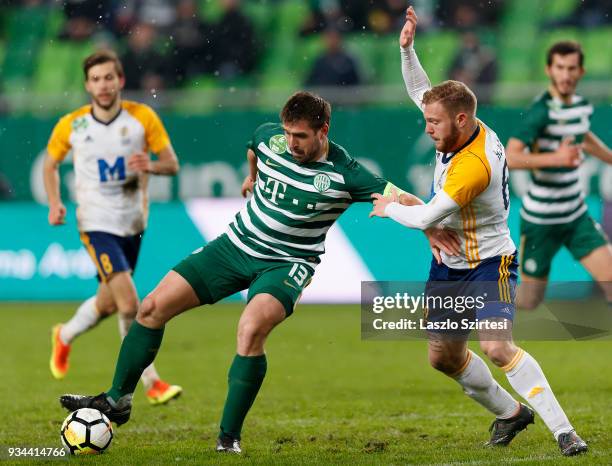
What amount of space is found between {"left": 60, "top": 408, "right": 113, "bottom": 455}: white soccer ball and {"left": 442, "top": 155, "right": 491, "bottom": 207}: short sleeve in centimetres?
218

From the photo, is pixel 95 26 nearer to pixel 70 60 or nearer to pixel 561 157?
pixel 70 60

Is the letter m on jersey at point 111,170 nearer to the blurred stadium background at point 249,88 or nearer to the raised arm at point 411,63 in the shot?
the raised arm at point 411,63

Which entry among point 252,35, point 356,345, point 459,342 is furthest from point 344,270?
point 459,342

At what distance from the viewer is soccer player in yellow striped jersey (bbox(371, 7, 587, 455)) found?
20.8ft

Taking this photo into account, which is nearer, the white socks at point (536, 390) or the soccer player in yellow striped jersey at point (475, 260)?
the soccer player in yellow striped jersey at point (475, 260)

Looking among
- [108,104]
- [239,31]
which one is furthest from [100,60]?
[239,31]

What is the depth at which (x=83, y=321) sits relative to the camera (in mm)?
9438

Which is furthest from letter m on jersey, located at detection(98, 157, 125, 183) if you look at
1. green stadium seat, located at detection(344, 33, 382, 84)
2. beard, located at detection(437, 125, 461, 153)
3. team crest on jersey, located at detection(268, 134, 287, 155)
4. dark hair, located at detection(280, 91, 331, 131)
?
green stadium seat, located at detection(344, 33, 382, 84)

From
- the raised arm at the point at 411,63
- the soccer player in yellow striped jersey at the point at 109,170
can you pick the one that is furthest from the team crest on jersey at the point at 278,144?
the soccer player in yellow striped jersey at the point at 109,170

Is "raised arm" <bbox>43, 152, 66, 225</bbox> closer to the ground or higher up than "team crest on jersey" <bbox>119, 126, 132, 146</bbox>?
closer to the ground

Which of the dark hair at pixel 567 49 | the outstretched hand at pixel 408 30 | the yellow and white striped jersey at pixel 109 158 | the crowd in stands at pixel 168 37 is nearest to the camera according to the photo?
the outstretched hand at pixel 408 30

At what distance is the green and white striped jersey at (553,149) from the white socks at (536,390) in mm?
3366

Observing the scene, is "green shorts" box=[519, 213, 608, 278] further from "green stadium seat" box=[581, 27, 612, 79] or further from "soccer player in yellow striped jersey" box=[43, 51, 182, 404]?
"green stadium seat" box=[581, 27, 612, 79]

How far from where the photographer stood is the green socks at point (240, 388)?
6.54 metres
